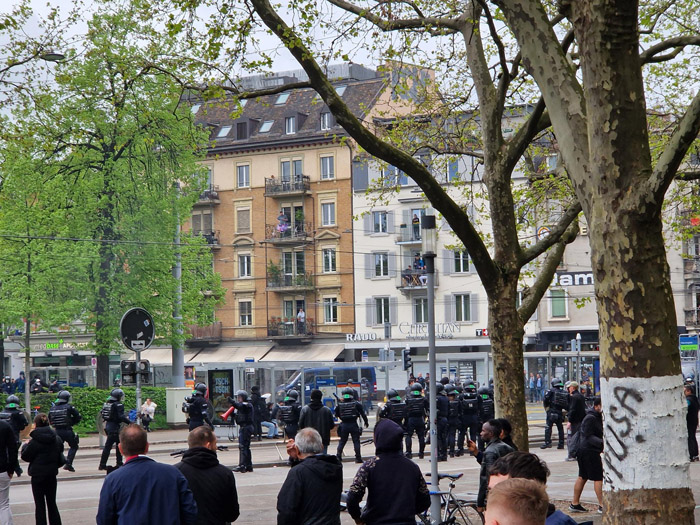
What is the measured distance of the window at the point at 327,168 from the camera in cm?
6022

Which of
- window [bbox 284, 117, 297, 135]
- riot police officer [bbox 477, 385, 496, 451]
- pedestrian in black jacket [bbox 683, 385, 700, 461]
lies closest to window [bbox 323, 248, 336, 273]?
window [bbox 284, 117, 297, 135]

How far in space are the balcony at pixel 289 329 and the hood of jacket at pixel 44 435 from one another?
47159mm

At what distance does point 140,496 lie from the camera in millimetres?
6402

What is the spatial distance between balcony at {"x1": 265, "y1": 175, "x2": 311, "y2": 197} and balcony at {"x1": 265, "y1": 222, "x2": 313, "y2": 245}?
6.32 ft

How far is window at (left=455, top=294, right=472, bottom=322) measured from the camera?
57772 mm

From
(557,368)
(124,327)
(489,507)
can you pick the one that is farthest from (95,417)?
(489,507)

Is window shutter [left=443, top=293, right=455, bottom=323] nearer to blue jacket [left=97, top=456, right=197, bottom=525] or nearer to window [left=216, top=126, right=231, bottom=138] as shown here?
window [left=216, top=126, right=231, bottom=138]

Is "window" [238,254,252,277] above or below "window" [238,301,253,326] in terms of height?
above

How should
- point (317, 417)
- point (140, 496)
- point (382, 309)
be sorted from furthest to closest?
point (382, 309) < point (317, 417) < point (140, 496)

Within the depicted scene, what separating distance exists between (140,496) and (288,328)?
54675 mm

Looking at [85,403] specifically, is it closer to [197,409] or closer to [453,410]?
[197,409]

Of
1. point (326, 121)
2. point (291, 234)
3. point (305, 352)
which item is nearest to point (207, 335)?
point (305, 352)

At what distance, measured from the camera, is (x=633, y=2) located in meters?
6.85

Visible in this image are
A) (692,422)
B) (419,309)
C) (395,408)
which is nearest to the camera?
(692,422)
